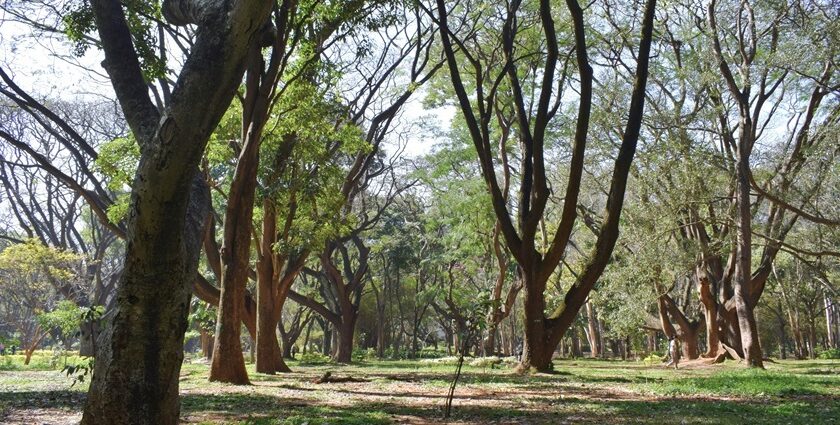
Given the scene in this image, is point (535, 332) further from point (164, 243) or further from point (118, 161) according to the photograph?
point (164, 243)

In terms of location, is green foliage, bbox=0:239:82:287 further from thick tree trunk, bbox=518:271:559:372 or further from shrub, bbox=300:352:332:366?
thick tree trunk, bbox=518:271:559:372

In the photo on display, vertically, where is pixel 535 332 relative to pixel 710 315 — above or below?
below

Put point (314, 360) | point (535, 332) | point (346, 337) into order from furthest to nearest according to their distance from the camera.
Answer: point (314, 360)
point (346, 337)
point (535, 332)

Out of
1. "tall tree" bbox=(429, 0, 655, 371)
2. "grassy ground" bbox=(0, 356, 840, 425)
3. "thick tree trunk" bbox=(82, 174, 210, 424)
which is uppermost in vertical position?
"tall tree" bbox=(429, 0, 655, 371)

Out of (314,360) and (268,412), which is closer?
(268,412)

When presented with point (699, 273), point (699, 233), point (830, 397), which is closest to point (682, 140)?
point (699, 233)

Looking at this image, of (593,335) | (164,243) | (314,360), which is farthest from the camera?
(593,335)

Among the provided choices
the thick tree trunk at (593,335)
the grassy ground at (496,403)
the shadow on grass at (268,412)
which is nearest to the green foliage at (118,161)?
the grassy ground at (496,403)

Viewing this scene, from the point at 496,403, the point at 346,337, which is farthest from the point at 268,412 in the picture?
the point at 346,337

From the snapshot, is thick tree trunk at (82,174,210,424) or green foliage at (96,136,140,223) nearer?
thick tree trunk at (82,174,210,424)

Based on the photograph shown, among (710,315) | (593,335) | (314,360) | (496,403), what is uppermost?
(710,315)

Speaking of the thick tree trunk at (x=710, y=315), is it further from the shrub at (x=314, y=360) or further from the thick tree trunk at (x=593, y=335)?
the thick tree trunk at (x=593, y=335)

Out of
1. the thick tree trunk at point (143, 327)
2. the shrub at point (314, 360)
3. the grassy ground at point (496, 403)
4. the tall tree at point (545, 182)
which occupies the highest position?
the tall tree at point (545, 182)

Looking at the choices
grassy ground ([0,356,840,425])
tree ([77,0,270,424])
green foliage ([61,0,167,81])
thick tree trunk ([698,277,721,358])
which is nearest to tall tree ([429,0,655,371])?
grassy ground ([0,356,840,425])
